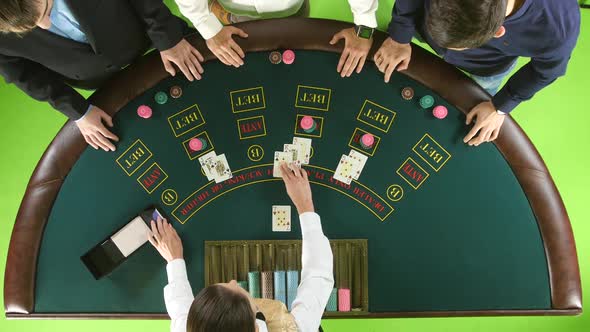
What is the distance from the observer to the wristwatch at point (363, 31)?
92.7 inches

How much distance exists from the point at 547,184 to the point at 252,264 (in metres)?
1.58

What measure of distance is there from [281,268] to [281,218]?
267 millimetres

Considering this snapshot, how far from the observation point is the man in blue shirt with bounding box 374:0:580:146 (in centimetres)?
171

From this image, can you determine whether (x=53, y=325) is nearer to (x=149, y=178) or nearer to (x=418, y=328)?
(x=149, y=178)

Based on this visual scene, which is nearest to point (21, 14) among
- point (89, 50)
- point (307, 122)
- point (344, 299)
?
point (89, 50)

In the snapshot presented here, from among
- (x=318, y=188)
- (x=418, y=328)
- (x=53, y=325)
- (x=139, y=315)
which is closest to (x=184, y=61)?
(x=318, y=188)

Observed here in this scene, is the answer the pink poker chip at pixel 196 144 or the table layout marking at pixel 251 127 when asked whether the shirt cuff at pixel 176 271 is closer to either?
the pink poker chip at pixel 196 144

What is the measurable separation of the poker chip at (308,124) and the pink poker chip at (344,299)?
85 cm

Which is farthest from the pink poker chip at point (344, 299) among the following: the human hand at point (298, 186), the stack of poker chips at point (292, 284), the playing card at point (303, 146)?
the playing card at point (303, 146)

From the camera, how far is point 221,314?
1918 millimetres

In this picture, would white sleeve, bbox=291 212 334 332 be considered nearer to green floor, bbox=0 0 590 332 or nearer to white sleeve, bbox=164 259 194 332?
white sleeve, bbox=164 259 194 332

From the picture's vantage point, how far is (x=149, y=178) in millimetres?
2484

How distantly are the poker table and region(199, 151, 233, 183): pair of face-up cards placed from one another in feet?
A: 0.10

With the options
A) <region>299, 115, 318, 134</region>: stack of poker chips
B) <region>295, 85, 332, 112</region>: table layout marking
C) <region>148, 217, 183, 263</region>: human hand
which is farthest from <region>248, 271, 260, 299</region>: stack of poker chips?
<region>295, 85, 332, 112</region>: table layout marking
